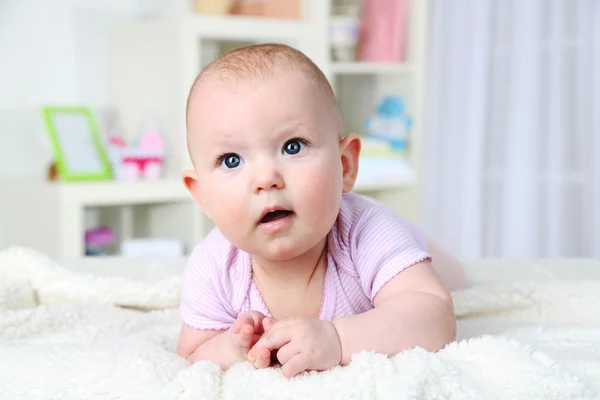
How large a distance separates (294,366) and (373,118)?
2643mm

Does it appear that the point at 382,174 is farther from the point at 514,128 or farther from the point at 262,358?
the point at 262,358

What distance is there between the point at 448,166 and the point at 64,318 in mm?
2226

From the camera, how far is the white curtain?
2.82 m

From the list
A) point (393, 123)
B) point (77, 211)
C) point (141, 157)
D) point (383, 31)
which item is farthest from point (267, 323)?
point (383, 31)

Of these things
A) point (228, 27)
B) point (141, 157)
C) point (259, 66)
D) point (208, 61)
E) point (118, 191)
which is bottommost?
point (118, 191)

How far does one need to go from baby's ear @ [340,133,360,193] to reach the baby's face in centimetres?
8

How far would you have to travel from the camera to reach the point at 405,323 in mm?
912

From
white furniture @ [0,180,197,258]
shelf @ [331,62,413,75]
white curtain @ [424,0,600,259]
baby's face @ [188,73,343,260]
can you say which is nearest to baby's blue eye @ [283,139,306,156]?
baby's face @ [188,73,343,260]

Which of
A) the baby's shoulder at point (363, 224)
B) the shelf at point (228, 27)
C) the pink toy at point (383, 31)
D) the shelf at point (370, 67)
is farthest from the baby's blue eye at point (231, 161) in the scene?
the pink toy at point (383, 31)

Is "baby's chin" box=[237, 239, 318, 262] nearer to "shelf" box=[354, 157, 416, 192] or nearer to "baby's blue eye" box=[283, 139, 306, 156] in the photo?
"baby's blue eye" box=[283, 139, 306, 156]

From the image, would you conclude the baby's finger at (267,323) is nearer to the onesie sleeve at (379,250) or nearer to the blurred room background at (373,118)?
the onesie sleeve at (379,250)

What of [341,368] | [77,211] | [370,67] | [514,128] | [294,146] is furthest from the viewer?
[370,67]

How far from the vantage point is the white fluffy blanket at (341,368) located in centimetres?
79

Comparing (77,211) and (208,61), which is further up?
(208,61)
